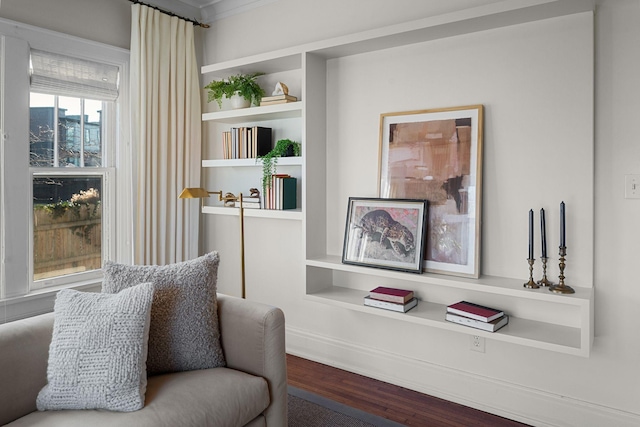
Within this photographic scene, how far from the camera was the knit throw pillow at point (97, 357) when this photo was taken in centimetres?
164

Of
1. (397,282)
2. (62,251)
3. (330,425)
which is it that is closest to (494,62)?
(397,282)

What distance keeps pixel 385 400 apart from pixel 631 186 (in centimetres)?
171

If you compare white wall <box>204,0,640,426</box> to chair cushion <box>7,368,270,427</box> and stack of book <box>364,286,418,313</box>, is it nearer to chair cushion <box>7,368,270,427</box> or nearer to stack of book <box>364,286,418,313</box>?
stack of book <box>364,286,418,313</box>

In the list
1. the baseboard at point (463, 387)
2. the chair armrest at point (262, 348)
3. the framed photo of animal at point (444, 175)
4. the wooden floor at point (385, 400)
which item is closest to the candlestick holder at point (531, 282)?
the framed photo of animal at point (444, 175)

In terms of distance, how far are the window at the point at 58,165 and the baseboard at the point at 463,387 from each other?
64.3 inches

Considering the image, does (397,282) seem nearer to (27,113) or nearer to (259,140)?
(259,140)

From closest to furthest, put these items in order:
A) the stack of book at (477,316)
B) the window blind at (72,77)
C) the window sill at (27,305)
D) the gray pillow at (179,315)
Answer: the gray pillow at (179,315) < the stack of book at (477,316) < the window sill at (27,305) < the window blind at (72,77)

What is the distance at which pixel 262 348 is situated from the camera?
200cm

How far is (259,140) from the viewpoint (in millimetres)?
3281

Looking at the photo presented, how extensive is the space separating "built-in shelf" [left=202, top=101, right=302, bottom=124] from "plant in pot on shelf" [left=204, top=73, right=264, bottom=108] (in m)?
0.09

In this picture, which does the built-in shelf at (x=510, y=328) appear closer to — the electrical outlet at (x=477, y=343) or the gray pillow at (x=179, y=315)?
the electrical outlet at (x=477, y=343)

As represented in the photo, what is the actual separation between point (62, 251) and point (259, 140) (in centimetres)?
156

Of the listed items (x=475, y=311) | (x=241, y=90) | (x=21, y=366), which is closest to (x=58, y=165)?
(x=241, y=90)

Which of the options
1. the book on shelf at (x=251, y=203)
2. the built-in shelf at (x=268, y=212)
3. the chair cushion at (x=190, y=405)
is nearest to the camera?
the chair cushion at (x=190, y=405)
